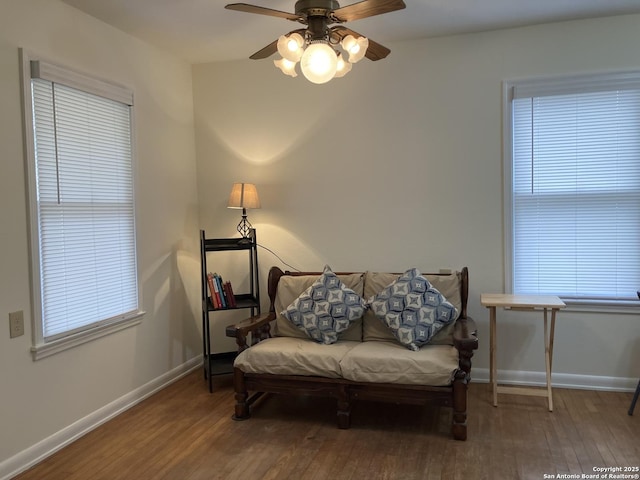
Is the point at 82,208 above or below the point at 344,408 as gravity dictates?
above

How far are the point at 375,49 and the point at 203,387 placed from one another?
270cm

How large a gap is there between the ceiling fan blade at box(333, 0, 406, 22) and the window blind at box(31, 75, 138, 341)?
5.62 ft

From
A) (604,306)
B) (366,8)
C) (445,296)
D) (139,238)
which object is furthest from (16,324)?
(604,306)

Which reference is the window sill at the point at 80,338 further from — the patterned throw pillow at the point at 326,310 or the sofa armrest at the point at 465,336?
the sofa armrest at the point at 465,336

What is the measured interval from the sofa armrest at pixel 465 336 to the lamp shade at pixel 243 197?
69.4 inches

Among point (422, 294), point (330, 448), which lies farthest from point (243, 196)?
point (330, 448)

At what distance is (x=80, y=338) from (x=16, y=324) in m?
0.45

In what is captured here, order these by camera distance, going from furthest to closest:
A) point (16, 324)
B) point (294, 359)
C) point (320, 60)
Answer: point (294, 359) → point (16, 324) → point (320, 60)

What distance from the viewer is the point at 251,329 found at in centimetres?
351

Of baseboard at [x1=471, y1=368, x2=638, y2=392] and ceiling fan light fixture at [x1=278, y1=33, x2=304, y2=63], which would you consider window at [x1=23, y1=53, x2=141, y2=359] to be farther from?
baseboard at [x1=471, y1=368, x2=638, y2=392]

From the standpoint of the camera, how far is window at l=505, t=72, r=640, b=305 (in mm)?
3570

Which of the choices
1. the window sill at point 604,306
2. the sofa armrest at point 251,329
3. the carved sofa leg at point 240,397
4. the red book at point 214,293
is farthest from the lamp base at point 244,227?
the window sill at point 604,306

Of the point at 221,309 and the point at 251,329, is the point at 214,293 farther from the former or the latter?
the point at 251,329

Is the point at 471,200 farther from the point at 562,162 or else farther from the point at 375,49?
the point at 375,49
